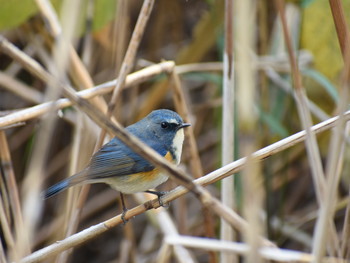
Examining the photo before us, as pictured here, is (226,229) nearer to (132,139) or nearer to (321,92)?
(132,139)

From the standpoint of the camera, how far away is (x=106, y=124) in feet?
4.98

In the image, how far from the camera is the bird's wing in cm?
251

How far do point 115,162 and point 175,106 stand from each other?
0.80 meters

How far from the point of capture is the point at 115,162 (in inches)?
103

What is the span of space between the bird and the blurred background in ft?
0.49

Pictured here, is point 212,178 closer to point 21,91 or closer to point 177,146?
point 177,146

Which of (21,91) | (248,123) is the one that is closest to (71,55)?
(21,91)

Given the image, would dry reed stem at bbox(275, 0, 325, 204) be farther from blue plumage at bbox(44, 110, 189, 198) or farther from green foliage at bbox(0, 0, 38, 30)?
green foliage at bbox(0, 0, 38, 30)

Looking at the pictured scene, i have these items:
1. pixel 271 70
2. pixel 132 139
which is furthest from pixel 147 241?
pixel 132 139

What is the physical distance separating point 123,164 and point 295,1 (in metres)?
1.42

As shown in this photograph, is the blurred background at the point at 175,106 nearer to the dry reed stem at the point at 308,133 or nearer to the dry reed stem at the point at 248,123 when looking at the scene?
the dry reed stem at the point at 308,133

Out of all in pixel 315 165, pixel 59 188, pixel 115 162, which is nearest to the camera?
pixel 315 165

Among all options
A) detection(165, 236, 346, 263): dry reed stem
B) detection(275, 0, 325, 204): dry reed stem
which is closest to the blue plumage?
detection(165, 236, 346, 263): dry reed stem

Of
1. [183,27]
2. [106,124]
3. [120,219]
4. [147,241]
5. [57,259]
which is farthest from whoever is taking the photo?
[183,27]
